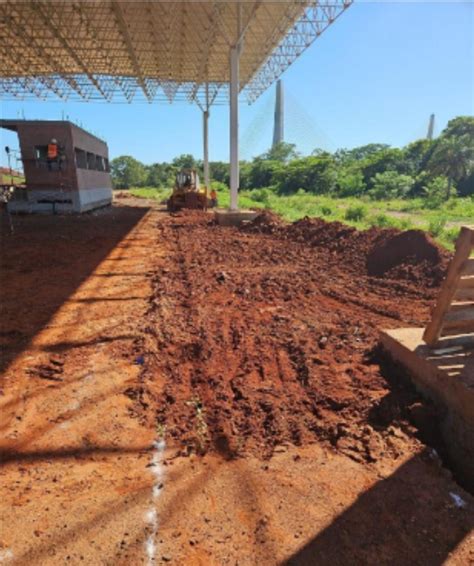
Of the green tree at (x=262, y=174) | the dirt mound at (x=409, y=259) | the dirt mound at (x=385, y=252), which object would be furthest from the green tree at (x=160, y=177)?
the dirt mound at (x=409, y=259)

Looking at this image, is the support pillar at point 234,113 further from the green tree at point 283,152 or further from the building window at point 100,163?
the green tree at point 283,152

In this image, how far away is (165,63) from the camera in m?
27.2

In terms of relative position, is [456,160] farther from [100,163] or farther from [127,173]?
[127,173]

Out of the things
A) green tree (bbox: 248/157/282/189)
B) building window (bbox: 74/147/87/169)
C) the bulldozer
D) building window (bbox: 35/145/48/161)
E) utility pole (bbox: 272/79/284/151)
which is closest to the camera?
building window (bbox: 35/145/48/161)

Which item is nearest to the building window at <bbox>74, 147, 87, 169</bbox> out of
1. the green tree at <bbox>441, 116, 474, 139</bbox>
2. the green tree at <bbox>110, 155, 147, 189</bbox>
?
the green tree at <bbox>441, 116, 474, 139</bbox>

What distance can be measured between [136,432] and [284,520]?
1.59m

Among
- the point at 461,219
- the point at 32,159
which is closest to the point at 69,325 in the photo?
the point at 32,159

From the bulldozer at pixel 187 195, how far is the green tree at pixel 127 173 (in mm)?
55877

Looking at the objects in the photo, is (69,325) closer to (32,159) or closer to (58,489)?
(58,489)

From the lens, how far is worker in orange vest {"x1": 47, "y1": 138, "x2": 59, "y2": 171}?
20.4 m

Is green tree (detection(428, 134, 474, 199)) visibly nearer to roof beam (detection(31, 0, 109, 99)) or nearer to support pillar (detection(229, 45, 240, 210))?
support pillar (detection(229, 45, 240, 210))

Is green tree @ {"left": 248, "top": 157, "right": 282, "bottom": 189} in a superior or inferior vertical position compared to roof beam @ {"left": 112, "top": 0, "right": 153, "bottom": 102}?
inferior

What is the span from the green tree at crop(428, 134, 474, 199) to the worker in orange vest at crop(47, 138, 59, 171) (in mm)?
34544

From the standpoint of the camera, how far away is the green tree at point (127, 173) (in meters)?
80.1
